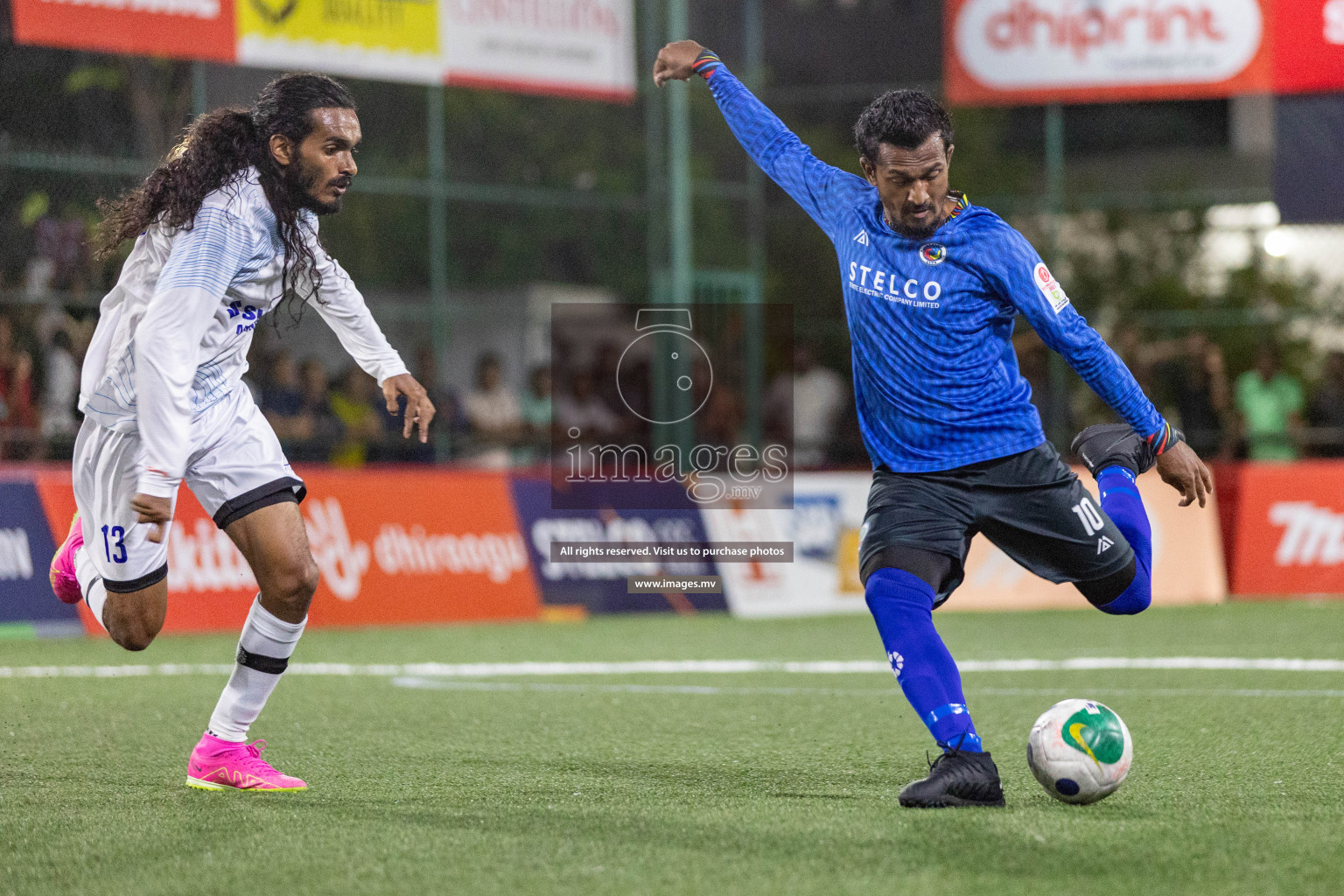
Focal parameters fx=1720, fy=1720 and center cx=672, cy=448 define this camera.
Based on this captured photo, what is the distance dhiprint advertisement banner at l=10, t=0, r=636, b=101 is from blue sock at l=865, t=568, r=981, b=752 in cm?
1083

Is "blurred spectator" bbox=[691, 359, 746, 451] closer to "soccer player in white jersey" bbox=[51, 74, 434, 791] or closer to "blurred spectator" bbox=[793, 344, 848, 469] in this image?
"blurred spectator" bbox=[793, 344, 848, 469]

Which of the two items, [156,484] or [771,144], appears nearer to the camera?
[156,484]

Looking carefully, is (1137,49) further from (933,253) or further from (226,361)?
(226,361)

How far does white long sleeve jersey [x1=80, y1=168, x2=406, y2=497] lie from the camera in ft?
17.4

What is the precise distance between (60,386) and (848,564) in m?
6.36

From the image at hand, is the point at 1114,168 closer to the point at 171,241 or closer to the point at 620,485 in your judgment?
the point at 620,485

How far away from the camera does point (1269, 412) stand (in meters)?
16.4

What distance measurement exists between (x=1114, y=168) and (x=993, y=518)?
1067 inches

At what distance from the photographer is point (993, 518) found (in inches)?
218

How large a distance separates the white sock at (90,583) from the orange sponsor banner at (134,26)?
910 cm

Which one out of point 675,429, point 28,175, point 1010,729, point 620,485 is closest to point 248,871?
point 1010,729

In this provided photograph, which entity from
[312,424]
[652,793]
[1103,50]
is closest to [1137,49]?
[1103,50]

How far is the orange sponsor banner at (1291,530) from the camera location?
1431cm

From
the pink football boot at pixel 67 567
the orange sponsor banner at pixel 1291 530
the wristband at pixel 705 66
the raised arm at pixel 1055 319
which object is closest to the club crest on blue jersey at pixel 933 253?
the raised arm at pixel 1055 319
